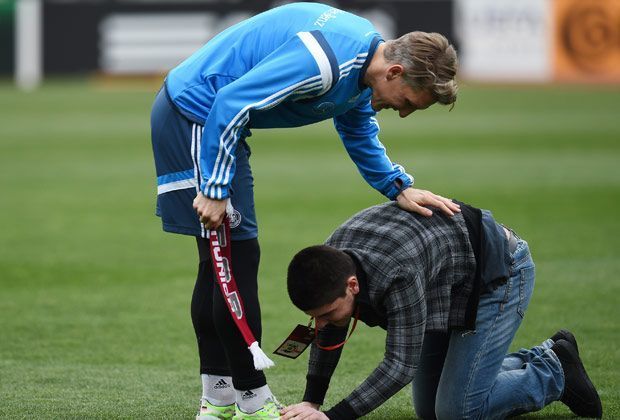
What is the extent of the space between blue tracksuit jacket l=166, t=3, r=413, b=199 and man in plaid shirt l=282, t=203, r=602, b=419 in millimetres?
512

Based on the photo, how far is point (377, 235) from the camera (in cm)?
465

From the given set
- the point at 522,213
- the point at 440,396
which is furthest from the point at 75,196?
the point at 440,396

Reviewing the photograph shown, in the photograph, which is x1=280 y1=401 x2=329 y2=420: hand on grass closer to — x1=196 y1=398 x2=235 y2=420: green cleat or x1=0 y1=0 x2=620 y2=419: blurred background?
x1=196 y1=398 x2=235 y2=420: green cleat

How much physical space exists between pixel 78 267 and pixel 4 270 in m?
0.58

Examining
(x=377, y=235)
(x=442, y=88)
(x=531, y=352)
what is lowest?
(x=531, y=352)

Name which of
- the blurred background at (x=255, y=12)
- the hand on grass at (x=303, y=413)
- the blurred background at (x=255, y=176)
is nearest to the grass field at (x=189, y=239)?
the blurred background at (x=255, y=176)

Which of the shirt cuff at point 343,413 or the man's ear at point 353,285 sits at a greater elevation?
the man's ear at point 353,285

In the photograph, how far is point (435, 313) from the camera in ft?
15.5

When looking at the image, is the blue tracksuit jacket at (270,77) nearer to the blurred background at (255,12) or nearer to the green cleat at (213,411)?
the green cleat at (213,411)

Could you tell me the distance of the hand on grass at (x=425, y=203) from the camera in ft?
15.9

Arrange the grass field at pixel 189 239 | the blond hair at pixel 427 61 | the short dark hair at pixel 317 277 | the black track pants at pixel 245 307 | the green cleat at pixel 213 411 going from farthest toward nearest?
the grass field at pixel 189 239, the green cleat at pixel 213 411, the black track pants at pixel 245 307, the blond hair at pixel 427 61, the short dark hair at pixel 317 277

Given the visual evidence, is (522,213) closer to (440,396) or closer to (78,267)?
(78,267)

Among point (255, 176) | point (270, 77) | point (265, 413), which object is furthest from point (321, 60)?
point (255, 176)

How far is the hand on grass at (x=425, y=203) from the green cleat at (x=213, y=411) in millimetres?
1183
